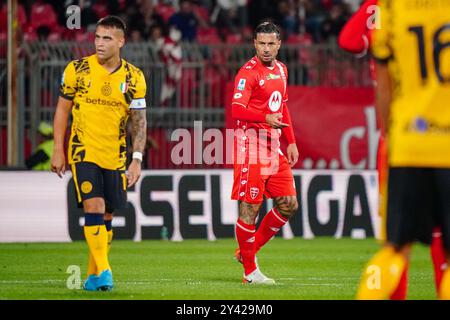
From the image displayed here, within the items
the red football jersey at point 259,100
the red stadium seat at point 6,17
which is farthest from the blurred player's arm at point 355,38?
the red stadium seat at point 6,17

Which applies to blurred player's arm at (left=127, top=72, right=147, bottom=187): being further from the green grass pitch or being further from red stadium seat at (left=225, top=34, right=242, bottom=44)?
red stadium seat at (left=225, top=34, right=242, bottom=44)

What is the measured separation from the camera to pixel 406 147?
6.52 m

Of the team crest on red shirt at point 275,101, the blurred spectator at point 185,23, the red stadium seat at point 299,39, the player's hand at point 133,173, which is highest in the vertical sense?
the blurred spectator at point 185,23

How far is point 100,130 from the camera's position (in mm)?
10633

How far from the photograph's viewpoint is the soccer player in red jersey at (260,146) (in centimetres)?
1197

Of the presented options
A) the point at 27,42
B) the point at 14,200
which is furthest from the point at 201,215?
the point at 27,42

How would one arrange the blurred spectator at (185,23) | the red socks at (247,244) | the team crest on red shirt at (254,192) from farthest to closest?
the blurred spectator at (185,23), the team crest on red shirt at (254,192), the red socks at (247,244)

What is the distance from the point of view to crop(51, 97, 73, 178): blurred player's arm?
34.4 ft

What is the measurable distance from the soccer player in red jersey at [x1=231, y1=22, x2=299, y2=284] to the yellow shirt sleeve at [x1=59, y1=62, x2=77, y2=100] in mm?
1880

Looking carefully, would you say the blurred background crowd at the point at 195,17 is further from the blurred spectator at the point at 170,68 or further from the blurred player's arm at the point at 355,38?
the blurred player's arm at the point at 355,38

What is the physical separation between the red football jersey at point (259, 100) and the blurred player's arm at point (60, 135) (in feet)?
6.50

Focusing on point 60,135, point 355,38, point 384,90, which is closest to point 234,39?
point 60,135

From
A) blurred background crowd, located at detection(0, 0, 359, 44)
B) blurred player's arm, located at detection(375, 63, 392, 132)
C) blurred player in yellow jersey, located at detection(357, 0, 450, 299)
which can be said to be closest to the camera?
blurred player in yellow jersey, located at detection(357, 0, 450, 299)

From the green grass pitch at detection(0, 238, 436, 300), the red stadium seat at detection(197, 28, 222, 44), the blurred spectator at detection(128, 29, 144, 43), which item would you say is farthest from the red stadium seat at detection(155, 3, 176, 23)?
the green grass pitch at detection(0, 238, 436, 300)
